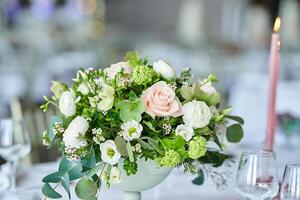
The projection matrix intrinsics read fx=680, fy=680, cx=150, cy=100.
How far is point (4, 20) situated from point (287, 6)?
450 cm

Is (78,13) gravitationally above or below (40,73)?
above

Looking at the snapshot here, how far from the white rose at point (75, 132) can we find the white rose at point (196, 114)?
0.23 metres

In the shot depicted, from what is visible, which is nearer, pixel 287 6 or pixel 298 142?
pixel 298 142

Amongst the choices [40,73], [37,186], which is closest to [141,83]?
[37,186]

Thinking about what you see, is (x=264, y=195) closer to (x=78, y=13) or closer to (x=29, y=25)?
(x=29, y=25)

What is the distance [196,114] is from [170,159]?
122mm

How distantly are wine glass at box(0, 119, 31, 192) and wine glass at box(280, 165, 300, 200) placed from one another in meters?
0.89

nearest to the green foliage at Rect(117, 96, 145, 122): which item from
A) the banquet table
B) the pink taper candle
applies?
the banquet table

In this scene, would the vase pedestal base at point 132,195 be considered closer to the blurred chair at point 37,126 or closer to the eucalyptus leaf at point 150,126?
the eucalyptus leaf at point 150,126

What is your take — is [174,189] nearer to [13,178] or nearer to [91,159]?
[13,178]

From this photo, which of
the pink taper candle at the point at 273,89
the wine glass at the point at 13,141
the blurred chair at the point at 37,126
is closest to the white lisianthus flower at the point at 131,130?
the pink taper candle at the point at 273,89

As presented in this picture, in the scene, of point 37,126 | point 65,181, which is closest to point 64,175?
point 65,181

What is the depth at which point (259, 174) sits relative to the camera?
160 cm

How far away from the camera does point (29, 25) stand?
10562mm
